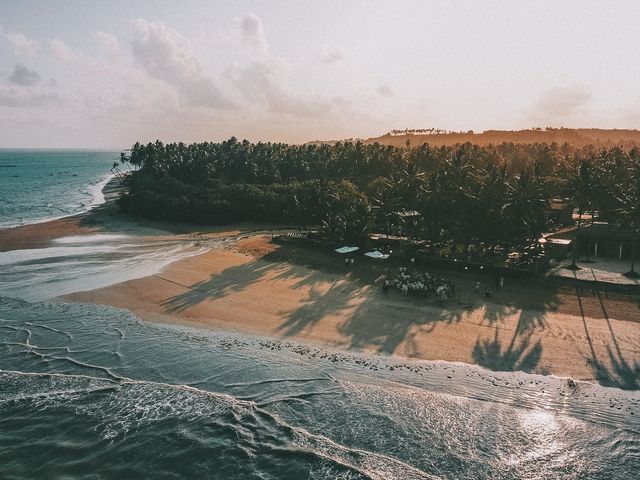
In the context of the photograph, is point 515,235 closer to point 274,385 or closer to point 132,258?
point 274,385

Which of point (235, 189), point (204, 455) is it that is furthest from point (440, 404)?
point (235, 189)

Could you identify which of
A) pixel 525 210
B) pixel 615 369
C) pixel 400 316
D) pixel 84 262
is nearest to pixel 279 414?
pixel 400 316

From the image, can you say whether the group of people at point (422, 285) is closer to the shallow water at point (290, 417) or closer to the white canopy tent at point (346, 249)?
the white canopy tent at point (346, 249)

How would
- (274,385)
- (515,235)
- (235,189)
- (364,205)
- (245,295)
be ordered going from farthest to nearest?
(235,189) → (364,205) → (515,235) → (245,295) → (274,385)

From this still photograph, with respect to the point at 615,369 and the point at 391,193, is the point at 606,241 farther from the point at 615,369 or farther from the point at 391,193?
the point at 615,369

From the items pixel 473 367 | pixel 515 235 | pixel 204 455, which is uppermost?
pixel 515 235

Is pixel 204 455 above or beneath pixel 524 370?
beneath

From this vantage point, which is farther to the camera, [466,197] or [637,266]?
[466,197]
